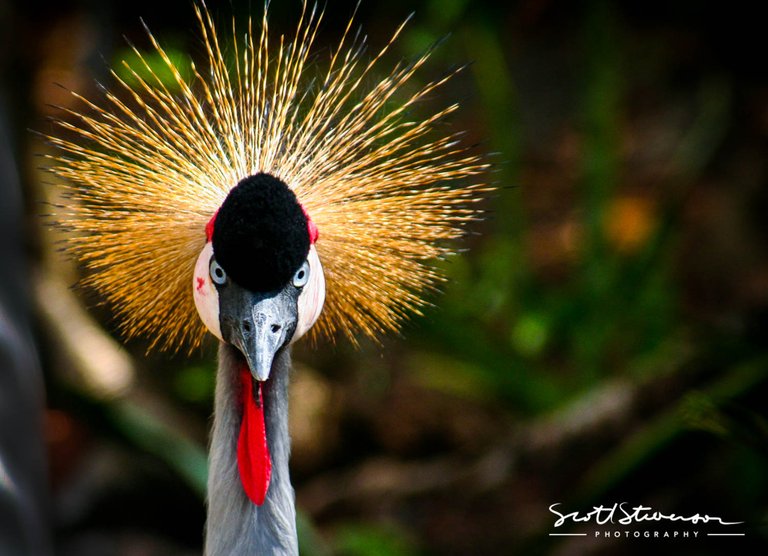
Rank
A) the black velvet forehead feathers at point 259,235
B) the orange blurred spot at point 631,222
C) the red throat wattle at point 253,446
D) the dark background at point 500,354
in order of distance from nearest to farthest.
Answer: the black velvet forehead feathers at point 259,235 → the red throat wattle at point 253,446 → the dark background at point 500,354 → the orange blurred spot at point 631,222

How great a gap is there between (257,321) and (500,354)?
1347mm

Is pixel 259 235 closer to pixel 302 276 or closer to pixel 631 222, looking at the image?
pixel 302 276

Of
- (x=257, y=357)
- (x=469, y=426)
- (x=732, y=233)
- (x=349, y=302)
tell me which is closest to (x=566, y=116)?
(x=732, y=233)

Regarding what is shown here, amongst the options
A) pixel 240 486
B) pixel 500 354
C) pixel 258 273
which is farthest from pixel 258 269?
pixel 500 354

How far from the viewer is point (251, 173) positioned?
1159 millimetres

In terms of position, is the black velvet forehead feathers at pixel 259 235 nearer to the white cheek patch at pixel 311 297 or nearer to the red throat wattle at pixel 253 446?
the white cheek patch at pixel 311 297

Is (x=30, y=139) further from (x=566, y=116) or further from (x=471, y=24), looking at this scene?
(x=566, y=116)

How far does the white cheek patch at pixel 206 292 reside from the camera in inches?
42.0

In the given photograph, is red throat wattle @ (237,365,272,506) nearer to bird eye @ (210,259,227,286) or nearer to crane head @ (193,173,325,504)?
crane head @ (193,173,325,504)

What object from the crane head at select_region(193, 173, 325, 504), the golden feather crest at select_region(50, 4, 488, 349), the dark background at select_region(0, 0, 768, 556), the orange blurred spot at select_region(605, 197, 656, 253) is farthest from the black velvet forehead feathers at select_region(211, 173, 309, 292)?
the orange blurred spot at select_region(605, 197, 656, 253)

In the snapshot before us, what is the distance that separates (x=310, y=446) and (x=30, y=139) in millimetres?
1198

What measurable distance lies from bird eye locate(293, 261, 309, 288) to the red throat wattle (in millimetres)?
139
